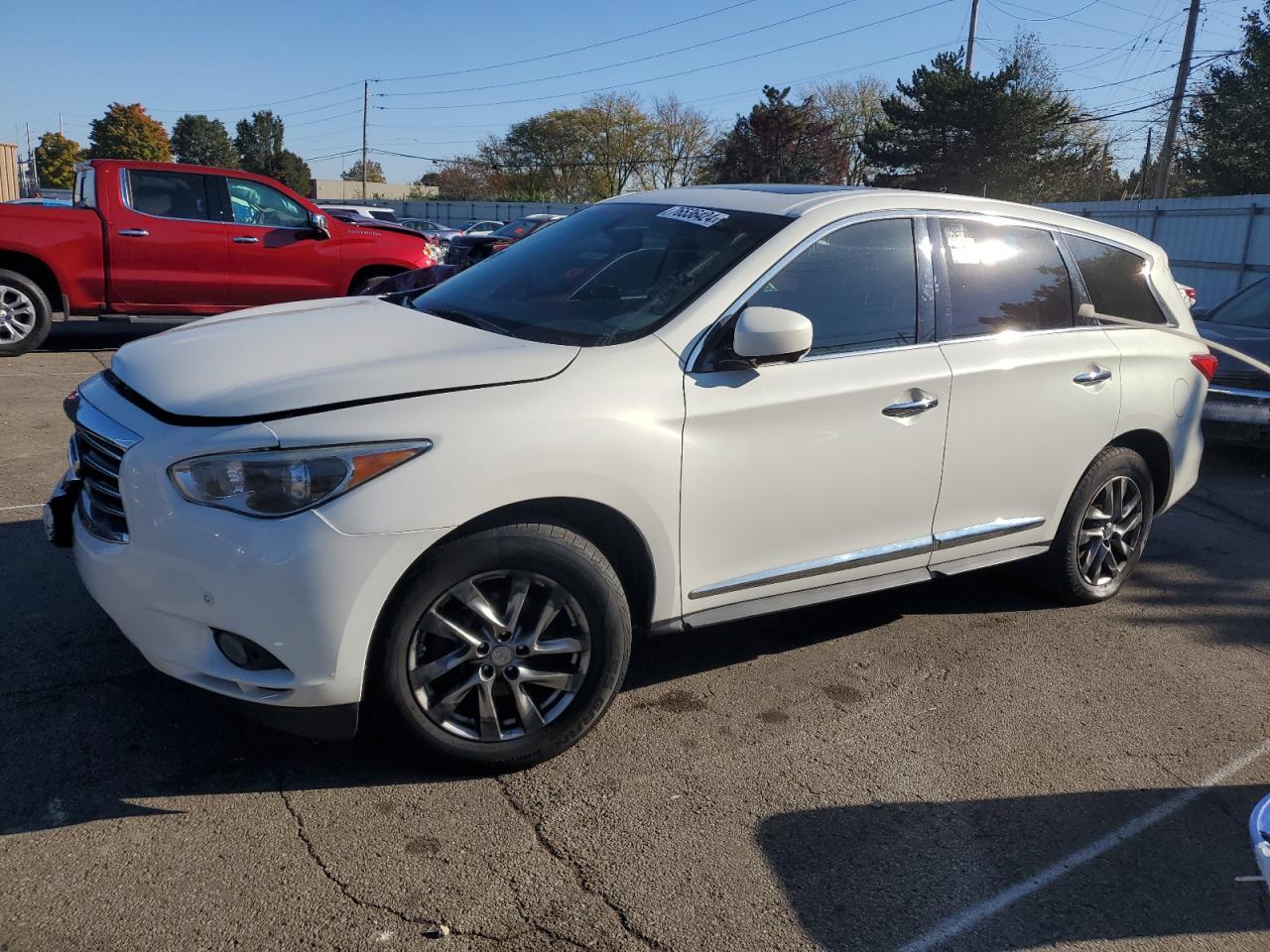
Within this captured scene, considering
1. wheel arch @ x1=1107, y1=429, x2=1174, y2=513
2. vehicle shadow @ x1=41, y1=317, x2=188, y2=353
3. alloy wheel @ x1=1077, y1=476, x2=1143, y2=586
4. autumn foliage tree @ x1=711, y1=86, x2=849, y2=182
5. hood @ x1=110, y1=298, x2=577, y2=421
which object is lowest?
vehicle shadow @ x1=41, y1=317, x2=188, y2=353

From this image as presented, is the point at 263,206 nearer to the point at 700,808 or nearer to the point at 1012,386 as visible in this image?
the point at 1012,386

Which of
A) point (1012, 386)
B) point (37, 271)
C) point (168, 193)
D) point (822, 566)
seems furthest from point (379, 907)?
point (168, 193)

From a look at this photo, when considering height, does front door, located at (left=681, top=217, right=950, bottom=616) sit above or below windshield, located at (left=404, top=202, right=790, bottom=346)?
below

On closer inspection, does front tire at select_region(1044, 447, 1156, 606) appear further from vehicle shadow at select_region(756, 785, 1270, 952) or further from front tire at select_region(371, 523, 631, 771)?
front tire at select_region(371, 523, 631, 771)

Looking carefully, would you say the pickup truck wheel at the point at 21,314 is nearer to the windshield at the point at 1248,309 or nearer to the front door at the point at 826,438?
the front door at the point at 826,438

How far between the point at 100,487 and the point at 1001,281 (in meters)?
3.43

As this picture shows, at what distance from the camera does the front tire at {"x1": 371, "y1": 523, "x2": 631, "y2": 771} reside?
3.03 meters

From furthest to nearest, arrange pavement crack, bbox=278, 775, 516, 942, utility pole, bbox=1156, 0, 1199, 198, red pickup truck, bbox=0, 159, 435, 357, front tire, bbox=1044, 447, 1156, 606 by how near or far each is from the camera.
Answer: utility pole, bbox=1156, 0, 1199, 198 < red pickup truck, bbox=0, 159, 435, 357 < front tire, bbox=1044, 447, 1156, 606 < pavement crack, bbox=278, 775, 516, 942

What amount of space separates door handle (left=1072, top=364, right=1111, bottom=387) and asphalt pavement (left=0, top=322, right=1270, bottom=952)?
113 centimetres

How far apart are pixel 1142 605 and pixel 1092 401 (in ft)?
3.93

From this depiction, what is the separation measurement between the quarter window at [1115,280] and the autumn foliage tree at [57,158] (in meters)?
86.4

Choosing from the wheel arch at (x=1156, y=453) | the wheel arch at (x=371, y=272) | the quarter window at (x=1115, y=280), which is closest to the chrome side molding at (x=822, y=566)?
the wheel arch at (x=1156, y=453)

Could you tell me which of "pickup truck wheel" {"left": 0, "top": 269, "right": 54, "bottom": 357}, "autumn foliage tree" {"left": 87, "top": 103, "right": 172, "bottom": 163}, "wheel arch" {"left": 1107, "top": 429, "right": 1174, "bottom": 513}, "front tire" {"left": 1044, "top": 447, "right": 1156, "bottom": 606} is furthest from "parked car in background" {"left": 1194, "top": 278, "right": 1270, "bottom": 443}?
"autumn foliage tree" {"left": 87, "top": 103, "right": 172, "bottom": 163}

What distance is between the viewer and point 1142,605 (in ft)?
16.9
